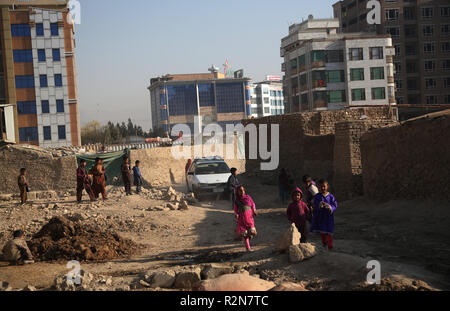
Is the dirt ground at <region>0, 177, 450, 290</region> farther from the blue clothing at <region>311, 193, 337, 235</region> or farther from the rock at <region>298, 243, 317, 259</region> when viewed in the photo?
the blue clothing at <region>311, 193, 337, 235</region>

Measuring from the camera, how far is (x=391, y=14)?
5900 centimetres

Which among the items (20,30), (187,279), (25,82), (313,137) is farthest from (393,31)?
(187,279)

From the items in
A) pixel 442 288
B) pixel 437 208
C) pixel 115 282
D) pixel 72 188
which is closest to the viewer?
pixel 442 288

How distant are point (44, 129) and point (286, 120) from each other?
35.3 meters

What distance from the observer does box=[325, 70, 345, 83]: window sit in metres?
53.1

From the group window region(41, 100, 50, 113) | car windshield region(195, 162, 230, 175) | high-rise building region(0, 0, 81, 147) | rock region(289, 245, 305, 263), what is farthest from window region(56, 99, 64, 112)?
rock region(289, 245, 305, 263)

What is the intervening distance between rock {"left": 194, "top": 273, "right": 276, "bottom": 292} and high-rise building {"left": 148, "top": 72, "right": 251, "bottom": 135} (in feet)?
310

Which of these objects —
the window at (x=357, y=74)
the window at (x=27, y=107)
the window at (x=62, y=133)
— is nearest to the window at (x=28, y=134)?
the window at (x=27, y=107)

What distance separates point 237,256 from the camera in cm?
924

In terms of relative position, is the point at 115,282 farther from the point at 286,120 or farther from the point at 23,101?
the point at 23,101

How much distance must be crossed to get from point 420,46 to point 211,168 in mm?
48254

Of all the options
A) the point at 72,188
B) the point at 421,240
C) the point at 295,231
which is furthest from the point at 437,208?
the point at 72,188

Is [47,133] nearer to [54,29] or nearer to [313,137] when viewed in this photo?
[54,29]

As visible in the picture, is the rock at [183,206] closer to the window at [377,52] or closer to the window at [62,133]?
the window at [62,133]
